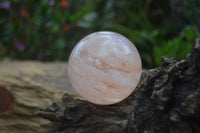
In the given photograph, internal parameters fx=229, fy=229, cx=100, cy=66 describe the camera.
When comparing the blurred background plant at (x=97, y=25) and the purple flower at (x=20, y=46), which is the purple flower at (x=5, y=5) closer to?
the blurred background plant at (x=97, y=25)

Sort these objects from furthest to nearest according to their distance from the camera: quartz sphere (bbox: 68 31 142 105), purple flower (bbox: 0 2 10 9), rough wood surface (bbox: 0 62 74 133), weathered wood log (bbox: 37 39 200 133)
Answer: purple flower (bbox: 0 2 10 9) < rough wood surface (bbox: 0 62 74 133) < quartz sphere (bbox: 68 31 142 105) < weathered wood log (bbox: 37 39 200 133)

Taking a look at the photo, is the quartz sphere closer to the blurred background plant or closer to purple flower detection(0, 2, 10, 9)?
the blurred background plant

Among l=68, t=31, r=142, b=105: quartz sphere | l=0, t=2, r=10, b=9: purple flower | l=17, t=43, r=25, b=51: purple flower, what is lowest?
l=68, t=31, r=142, b=105: quartz sphere

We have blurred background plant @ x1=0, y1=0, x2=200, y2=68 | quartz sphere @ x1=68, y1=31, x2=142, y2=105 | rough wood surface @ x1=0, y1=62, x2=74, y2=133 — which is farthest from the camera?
blurred background plant @ x1=0, y1=0, x2=200, y2=68

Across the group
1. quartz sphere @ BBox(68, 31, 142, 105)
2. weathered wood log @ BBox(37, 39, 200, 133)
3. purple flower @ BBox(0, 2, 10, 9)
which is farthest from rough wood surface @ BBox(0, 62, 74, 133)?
purple flower @ BBox(0, 2, 10, 9)

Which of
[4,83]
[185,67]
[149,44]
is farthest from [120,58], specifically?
[149,44]

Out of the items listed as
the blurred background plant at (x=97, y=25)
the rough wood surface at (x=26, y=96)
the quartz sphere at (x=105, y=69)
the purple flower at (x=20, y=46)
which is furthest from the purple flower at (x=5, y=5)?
the quartz sphere at (x=105, y=69)

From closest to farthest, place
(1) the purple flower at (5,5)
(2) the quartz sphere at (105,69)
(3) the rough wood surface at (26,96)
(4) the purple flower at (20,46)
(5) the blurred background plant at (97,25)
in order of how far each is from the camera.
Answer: (2) the quartz sphere at (105,69) < (3) the rough wood surface at (26,96) < (1) the purple flower at (5,5) < (5) the blurred background plant at (97,25) < (4) the purple flower at (20,46)
